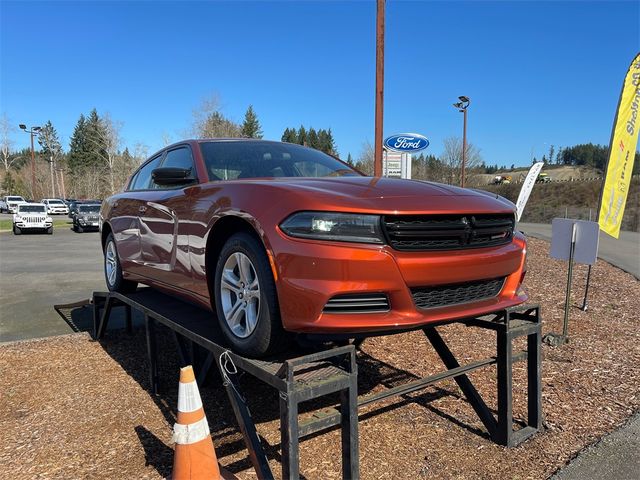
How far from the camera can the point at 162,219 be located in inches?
155

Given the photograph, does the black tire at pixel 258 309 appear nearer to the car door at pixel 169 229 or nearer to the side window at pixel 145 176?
the car door at pixel 169 229

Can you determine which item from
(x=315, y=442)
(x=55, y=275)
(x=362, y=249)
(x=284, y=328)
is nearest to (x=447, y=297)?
(x=362, y=249)

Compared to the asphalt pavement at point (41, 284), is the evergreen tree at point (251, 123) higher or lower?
higher

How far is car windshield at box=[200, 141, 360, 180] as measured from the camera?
A: 3.66m

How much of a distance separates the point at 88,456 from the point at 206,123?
32206 millimetres

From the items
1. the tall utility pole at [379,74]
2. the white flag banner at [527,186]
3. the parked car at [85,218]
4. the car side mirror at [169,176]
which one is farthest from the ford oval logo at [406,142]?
the parked car at [85,218]

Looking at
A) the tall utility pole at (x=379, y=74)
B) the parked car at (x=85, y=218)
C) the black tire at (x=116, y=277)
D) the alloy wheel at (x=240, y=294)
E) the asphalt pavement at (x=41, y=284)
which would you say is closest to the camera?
the alloy wheel at (x=240, y=294)

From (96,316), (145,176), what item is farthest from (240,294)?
(96,316)

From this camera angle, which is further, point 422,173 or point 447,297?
point 422,173

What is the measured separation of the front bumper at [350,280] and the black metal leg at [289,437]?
369 millimetres

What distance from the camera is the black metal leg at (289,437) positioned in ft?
7.70

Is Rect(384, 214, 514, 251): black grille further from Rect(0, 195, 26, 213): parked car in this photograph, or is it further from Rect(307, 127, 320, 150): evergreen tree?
Rect(307, 127, 320, 150): evergreen tree

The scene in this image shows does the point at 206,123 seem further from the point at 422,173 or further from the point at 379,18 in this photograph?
the point at 422,173

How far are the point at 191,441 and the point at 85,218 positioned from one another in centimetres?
2734
